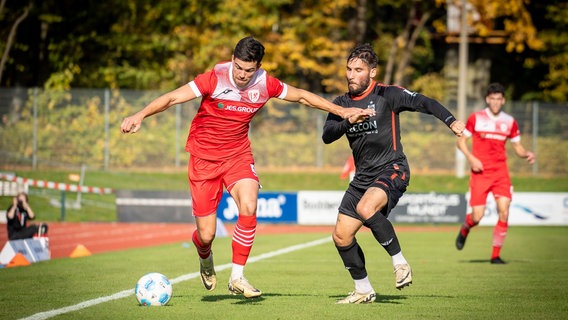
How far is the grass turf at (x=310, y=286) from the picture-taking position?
325 inches

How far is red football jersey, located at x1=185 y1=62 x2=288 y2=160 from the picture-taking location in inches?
352

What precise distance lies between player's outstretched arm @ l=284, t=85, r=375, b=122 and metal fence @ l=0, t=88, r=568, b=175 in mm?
22532

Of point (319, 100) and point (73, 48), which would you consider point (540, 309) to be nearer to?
point (319, 100)

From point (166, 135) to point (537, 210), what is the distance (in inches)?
499

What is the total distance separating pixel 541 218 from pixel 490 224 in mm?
1421

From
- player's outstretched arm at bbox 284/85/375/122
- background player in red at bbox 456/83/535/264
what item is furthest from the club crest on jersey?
background player in red at bbox 456/83/535/264

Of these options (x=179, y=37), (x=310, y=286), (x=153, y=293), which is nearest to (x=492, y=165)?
(x=310, y=286)

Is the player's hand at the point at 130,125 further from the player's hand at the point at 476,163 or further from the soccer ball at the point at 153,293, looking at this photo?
the player's hand at the point at 476,163

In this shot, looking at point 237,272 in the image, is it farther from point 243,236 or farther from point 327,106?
point 327,106

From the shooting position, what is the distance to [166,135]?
107ft

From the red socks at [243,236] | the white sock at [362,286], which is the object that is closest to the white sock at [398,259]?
the white sock at [362,286]

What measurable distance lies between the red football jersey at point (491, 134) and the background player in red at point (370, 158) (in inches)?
222

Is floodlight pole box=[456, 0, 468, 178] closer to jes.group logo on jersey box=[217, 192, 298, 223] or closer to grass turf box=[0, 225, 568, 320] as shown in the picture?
jes.group logo on jersey box=[217, 192, 298, 223]

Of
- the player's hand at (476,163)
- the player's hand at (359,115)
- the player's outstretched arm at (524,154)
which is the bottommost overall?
the player's hand at (476,163)
